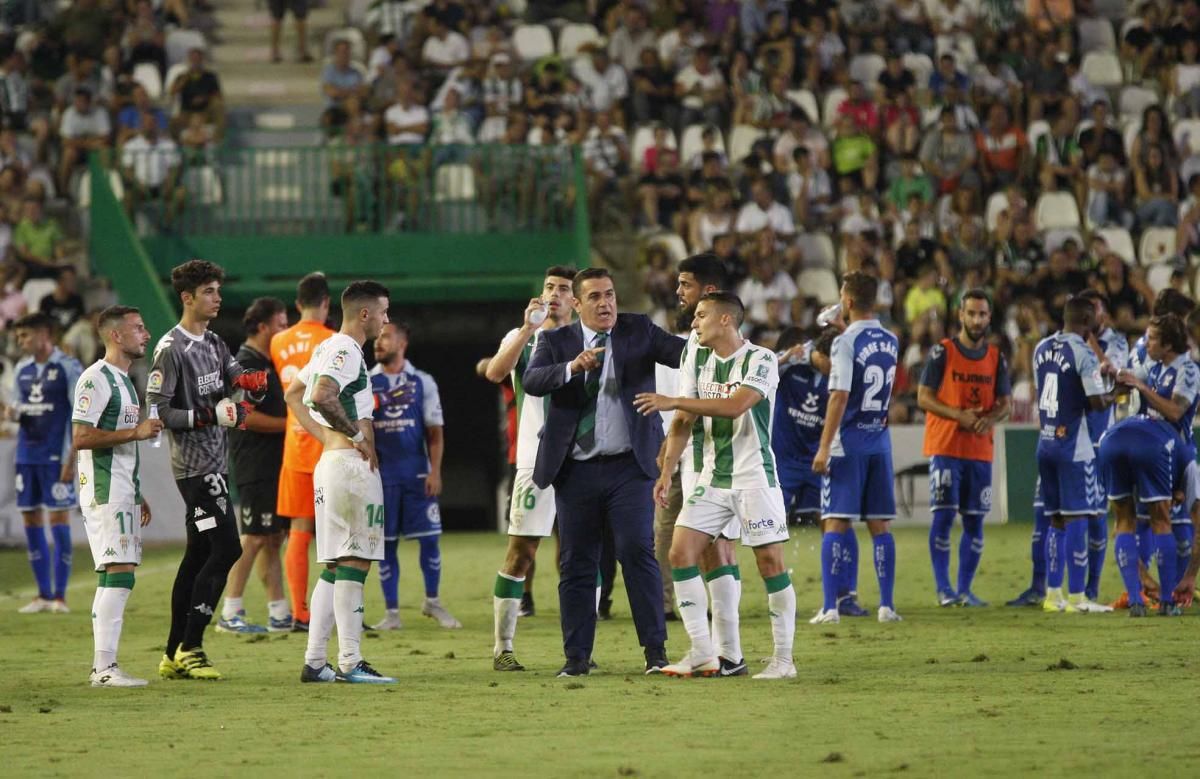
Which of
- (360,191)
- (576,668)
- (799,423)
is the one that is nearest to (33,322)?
(799,423)

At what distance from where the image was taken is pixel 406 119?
2469 centimetres

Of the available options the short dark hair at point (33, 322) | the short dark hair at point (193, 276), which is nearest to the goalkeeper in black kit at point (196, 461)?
the short dark hair at point (193, 276)

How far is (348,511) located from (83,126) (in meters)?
17.2

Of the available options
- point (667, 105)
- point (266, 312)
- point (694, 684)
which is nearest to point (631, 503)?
point (694, 684)

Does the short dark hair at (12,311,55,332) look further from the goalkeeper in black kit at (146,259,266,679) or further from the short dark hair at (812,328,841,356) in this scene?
the short dark hair at (812,328,841,356)

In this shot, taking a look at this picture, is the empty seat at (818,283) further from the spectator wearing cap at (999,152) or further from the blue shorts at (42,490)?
the blue shorts at (42,490)

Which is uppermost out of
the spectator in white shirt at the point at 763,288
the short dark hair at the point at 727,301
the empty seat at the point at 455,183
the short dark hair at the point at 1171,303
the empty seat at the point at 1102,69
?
the empty seat at the point at 1102,69

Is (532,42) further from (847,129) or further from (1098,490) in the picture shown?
(1098,490)

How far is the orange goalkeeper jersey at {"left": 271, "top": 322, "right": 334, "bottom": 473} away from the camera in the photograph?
12312mm

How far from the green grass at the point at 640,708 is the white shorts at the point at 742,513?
2.50 feet

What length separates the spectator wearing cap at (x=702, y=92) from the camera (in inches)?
1038

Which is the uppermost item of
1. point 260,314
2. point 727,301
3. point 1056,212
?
point 1056,212

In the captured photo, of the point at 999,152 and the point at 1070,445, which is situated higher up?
the point at 999,152

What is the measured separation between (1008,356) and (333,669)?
14.7m
